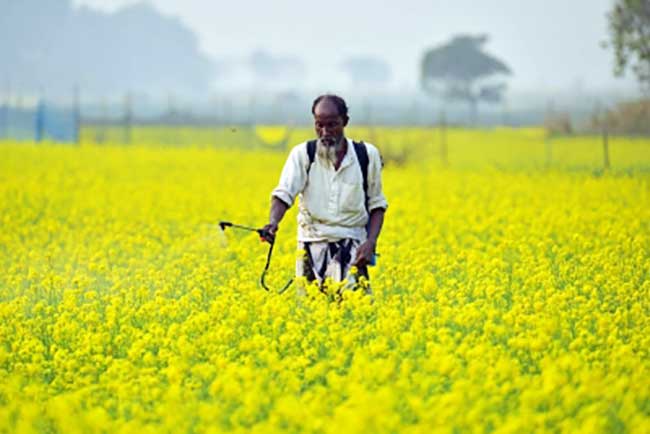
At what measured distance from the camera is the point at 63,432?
17.9 feet

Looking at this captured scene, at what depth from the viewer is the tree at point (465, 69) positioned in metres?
88.9

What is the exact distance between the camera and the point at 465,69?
8969cm

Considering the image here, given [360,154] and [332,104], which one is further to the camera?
[360,154]

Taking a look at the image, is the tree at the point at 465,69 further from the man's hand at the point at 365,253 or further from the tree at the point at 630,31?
the man's hand at the point at 365,253

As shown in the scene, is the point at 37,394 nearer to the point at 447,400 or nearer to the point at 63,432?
the point at 63,432

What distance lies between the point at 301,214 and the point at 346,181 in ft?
1.27

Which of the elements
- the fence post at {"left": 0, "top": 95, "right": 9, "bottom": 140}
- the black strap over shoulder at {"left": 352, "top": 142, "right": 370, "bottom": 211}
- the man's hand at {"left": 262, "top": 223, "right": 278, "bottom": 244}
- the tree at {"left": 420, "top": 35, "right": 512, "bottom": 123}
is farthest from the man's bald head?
the tree at {"left": 420, "top": 35, "right": 512, "bottom": 123}

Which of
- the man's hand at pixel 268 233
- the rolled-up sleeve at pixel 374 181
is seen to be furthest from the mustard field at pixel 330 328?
the rolled-up sleeve at pixel 374 181

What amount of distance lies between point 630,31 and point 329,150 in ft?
101

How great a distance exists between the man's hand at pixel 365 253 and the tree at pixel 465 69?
263ft

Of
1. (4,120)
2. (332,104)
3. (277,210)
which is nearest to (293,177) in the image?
(277,210)

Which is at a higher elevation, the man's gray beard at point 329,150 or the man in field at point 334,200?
the man's gray beard at point 329,150

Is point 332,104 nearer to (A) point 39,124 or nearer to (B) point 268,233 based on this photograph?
(B) point 268,233

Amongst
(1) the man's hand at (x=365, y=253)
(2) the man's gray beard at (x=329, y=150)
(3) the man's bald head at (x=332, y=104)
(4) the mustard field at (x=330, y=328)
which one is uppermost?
(3) the man's bald head at (x=332, y=104)
